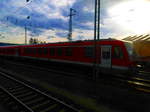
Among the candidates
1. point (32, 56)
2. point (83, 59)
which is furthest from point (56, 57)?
point (32, 56)

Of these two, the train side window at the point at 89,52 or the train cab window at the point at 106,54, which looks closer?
the train cab window at the point at 106,54

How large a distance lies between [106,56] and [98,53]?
753 millimetres

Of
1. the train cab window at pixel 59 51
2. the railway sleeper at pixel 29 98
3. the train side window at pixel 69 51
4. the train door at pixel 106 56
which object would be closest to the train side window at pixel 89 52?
the train door at pixel 106 56

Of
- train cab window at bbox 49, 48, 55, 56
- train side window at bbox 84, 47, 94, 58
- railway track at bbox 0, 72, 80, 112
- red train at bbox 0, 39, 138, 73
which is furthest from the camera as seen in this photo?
train cab window at bbox 49, 48, 55, 56

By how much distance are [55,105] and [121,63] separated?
5.77m

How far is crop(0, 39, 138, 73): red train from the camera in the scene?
884 cm

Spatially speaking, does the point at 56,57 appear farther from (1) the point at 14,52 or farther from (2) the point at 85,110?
(1) the point at 14,52

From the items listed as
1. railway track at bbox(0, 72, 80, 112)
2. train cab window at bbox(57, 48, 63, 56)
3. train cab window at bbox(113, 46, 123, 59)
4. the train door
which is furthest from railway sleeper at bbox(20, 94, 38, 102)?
train cab window at bbox(57, 48, 63, 56)

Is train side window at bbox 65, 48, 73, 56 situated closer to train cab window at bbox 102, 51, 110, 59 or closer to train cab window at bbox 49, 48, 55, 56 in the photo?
train cab window at bbox 49, 48, 55, 56

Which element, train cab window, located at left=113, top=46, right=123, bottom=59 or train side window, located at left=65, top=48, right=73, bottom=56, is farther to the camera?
train side window, located at left=65, top=48, right=73, bottom=56

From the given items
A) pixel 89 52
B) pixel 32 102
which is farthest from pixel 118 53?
pixel 32 102

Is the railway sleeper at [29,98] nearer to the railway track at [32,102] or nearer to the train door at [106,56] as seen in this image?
the railway track at [32,102]

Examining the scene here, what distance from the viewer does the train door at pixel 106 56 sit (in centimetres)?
945

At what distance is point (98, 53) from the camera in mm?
10031
